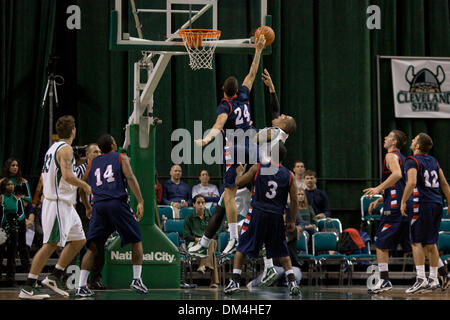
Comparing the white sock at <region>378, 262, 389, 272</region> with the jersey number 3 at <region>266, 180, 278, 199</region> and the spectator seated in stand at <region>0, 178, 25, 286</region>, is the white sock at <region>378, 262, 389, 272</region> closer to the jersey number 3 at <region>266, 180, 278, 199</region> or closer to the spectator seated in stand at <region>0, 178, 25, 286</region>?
the jersey number 3 at <region>266, 180, 278, 199</region>

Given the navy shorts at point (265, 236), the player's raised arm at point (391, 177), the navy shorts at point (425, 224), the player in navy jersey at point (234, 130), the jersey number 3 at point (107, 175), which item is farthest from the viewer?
the navy shorts at point (425, 224)

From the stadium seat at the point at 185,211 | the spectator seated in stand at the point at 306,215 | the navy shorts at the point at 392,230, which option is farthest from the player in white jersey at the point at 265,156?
the stadium seat at the point at 185,211

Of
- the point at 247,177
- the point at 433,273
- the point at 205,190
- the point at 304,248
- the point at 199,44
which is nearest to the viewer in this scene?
the point at 247,177

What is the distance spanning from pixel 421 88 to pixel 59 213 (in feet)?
33.8

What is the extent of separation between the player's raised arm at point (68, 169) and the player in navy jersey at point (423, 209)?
167 inches

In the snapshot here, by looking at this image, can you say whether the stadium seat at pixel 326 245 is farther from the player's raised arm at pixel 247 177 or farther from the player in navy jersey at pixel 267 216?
the player's raised arm at pixel 247 177

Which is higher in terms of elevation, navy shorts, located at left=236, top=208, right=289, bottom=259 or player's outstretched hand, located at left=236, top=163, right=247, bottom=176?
player's outstretched hand, located at left=236, top=163, right=247, bottom=176

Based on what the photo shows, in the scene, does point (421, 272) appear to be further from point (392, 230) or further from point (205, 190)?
point (205, 190)

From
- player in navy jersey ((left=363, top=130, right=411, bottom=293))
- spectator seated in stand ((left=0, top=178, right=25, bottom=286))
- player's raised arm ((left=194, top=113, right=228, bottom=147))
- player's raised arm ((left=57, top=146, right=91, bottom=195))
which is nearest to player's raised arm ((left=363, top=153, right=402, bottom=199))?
player in navy jersey ((left=363, top=130, right=411, bottom=293))

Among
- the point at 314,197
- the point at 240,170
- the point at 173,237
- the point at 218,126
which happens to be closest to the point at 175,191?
the point at 173,237

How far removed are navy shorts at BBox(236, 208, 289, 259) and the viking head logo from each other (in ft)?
28.2

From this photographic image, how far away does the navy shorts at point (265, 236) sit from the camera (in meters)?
8.76

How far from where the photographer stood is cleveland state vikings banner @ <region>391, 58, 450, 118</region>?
16219 mm

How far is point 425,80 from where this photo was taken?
640 inches
